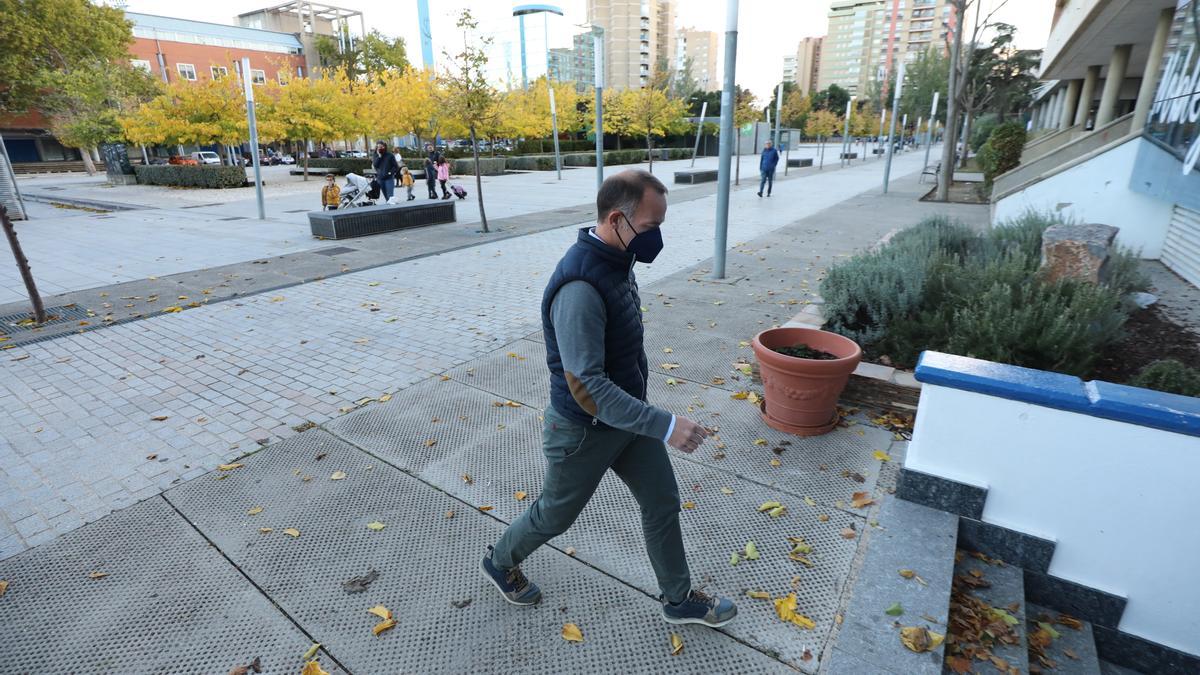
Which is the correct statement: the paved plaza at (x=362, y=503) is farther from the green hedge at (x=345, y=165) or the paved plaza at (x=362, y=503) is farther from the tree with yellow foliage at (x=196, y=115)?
the green hedge at (x=345, y=165)

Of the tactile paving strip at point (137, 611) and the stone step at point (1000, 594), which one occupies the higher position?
the tactile paving strip at point (137, 611)

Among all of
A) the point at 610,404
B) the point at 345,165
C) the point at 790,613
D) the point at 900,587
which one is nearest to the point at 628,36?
the point at 345,165

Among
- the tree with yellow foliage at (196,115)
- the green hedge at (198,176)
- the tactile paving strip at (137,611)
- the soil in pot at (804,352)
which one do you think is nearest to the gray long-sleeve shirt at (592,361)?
the tactile paving strip at (137,611)

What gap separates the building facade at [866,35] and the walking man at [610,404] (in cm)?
14332

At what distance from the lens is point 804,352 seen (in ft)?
14.1

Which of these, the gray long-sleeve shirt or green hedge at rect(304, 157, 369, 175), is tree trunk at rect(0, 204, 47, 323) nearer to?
the gray long-sleeve shirt

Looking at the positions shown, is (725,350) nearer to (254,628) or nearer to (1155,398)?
(1155,398)

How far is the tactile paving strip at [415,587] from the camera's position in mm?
2445

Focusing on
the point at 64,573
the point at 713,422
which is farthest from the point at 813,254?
the point at 64,573

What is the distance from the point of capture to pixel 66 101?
36156mm

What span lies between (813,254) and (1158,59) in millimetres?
8347

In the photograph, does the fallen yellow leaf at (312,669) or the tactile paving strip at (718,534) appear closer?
the fallen yellow leaf at (312,669)

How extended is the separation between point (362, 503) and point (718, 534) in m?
2.02

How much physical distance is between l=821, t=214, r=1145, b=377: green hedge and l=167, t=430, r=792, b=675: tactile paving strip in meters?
3.06
